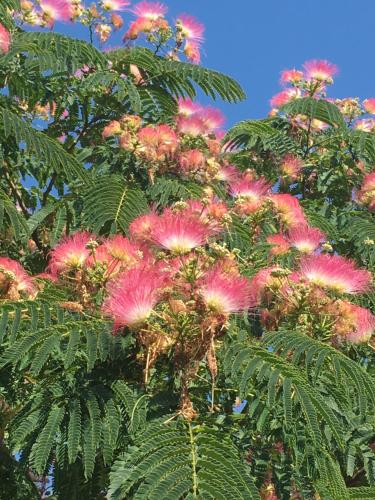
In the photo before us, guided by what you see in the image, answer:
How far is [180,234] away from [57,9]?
2936mm

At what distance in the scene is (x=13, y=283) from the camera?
3137 millimetres

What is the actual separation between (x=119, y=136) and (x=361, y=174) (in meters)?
1.59

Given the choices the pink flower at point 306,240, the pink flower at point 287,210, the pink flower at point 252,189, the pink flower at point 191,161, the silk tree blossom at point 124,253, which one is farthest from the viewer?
the pink flower at point 191,161

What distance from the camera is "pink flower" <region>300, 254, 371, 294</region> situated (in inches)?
117

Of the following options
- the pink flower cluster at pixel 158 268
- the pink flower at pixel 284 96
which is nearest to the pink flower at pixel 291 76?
the pink flower at pixel 284 96

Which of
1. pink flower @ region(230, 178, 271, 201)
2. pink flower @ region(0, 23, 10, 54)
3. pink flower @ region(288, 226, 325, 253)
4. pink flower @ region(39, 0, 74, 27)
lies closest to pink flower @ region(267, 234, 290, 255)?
pink flower @ region(288, 226, 325, 253)

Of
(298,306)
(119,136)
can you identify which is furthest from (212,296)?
(119,136)

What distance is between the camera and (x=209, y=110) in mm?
4984

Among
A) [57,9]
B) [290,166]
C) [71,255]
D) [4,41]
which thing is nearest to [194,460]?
[71,255]

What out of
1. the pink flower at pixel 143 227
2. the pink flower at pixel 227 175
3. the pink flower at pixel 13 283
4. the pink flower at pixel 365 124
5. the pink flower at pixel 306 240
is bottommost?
the pink flower at pixel 13 283

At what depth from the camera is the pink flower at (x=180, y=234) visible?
9.55 ft

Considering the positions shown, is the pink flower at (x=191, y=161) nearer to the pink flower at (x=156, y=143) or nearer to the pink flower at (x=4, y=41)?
the pink flower at (x=156, y=143)

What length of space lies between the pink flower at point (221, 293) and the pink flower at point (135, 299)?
140mm

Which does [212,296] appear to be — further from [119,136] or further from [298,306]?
[119,136]
